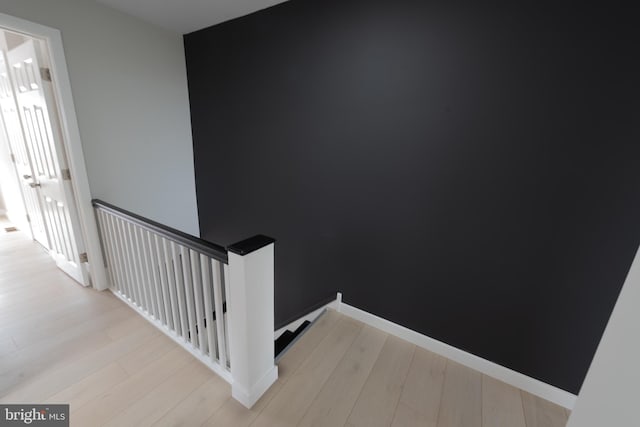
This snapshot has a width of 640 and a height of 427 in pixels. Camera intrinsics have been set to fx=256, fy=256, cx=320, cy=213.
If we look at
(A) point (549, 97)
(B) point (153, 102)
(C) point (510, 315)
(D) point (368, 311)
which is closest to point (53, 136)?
(B) point (153, 102)

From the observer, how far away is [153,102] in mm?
A: 2693

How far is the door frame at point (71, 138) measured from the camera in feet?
6.04

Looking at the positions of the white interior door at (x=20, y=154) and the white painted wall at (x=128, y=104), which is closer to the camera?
the white painted wall at (x=128, y=104)

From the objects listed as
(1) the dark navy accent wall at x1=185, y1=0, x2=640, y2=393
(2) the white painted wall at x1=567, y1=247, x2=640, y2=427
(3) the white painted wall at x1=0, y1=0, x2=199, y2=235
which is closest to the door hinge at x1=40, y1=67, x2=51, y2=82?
(3) the white painted wall at x1=0, y1=0, x2=199, y2=235

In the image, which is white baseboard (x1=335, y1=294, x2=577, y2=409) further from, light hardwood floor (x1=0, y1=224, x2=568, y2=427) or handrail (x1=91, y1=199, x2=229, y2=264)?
handrail (x1=91, y1=199, x2=229, y2=264)

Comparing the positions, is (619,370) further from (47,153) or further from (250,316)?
(47,153)

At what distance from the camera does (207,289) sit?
152 centimetres

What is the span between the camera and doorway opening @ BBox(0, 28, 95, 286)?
207cm

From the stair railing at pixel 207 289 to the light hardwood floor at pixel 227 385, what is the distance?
111 mm

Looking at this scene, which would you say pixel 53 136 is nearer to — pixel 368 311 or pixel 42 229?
pixel 42 229

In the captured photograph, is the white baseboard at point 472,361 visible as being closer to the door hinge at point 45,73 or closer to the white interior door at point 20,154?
the door hinge at point 45,73

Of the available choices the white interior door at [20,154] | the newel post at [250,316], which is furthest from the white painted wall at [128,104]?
the newel post at [250,316]

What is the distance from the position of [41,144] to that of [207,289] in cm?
231

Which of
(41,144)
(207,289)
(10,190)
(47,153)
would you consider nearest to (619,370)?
(207,289)
